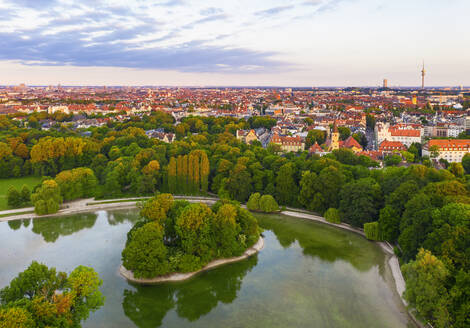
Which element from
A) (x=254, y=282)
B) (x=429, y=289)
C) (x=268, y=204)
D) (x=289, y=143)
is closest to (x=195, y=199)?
(x=268, y=204)

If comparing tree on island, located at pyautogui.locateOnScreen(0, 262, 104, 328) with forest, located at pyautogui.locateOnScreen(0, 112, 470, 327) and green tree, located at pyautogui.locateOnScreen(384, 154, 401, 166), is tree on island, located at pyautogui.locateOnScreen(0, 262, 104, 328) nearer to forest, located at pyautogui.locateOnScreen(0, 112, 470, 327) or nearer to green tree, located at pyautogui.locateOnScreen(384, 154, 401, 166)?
forest, located at pyautogui.locateOnScreen(0, 112, 470, 327)

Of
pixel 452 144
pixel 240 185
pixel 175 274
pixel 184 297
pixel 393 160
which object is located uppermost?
pixel 452 144

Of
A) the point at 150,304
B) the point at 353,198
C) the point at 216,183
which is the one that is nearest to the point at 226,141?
the point at 216,183

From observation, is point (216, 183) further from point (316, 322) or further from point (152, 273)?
point (316, 322)

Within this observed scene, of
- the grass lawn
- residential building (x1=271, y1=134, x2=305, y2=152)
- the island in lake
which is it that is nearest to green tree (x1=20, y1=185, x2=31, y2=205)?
the grass lawn

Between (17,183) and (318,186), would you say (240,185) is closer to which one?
(318,186)
